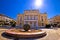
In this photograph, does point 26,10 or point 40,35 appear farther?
point 26,10

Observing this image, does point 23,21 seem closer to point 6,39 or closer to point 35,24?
point 35,24

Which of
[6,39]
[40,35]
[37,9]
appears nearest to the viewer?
[6,39]

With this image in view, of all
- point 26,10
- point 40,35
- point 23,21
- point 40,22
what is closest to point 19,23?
point 23,21

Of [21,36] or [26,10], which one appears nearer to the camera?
[21,36]

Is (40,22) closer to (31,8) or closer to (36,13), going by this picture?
(36,13)

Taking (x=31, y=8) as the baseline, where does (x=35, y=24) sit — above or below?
below

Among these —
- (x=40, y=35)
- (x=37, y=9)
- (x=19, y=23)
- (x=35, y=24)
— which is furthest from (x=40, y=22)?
(x=40, y=35)

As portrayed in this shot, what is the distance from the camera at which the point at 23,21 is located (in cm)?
4047

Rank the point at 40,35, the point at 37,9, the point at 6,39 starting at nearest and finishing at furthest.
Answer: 1. the point at 6,39
2. the point at 40,35
3. the point at 37,9

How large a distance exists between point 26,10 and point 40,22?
7739 millimetres

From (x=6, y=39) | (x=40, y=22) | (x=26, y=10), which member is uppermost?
(x=26, y=10)

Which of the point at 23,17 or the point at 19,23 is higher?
the point at 23,17

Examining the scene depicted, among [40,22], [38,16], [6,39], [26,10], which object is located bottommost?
[6,39]

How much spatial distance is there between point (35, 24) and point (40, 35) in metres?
26.0
